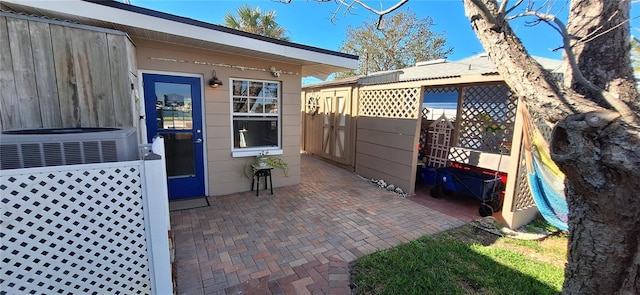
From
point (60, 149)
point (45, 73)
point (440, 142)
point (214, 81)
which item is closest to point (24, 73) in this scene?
point (45, 73)

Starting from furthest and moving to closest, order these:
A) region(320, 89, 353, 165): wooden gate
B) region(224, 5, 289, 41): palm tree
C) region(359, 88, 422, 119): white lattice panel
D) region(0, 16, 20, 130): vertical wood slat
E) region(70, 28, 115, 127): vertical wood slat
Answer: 1. region(224, 5, 289, 41): palm tree
2. region(320, 89, 353, 165): wooden gate
3. region(359, 88, 422, 119): white lattice panel
4. region(70, 28, 115, 127): vertical wood slat
5. region(0, 16, 20, 130): vertical wood slat

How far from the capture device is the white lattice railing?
1.55 metres

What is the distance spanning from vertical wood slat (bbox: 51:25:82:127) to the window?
217 cm

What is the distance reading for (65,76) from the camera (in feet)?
8.07

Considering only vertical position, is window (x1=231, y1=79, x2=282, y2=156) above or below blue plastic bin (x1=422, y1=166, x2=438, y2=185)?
above

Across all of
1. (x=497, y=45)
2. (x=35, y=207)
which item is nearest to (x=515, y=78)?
(x=497, y=45)

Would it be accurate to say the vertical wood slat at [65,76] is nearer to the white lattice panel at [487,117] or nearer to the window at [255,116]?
the window at [255,116]

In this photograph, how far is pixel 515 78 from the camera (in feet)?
4.41

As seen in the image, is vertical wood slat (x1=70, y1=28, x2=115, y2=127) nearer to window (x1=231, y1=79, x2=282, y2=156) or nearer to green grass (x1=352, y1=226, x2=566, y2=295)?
window (x1=231, y1=79, x2=282, y2=156)

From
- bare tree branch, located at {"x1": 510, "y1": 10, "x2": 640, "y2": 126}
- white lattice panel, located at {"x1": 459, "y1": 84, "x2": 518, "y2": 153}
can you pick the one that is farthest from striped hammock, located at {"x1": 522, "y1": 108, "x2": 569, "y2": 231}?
bare tree branch, located at {"x1": 510, "y1": 10, "x2": 640, "y2": 126}

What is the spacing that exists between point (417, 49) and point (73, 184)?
17.1 meters

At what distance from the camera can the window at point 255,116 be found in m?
4.60

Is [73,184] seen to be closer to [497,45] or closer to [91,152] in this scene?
[91,152]

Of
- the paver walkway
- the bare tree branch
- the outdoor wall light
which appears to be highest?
the outdoor wall light
